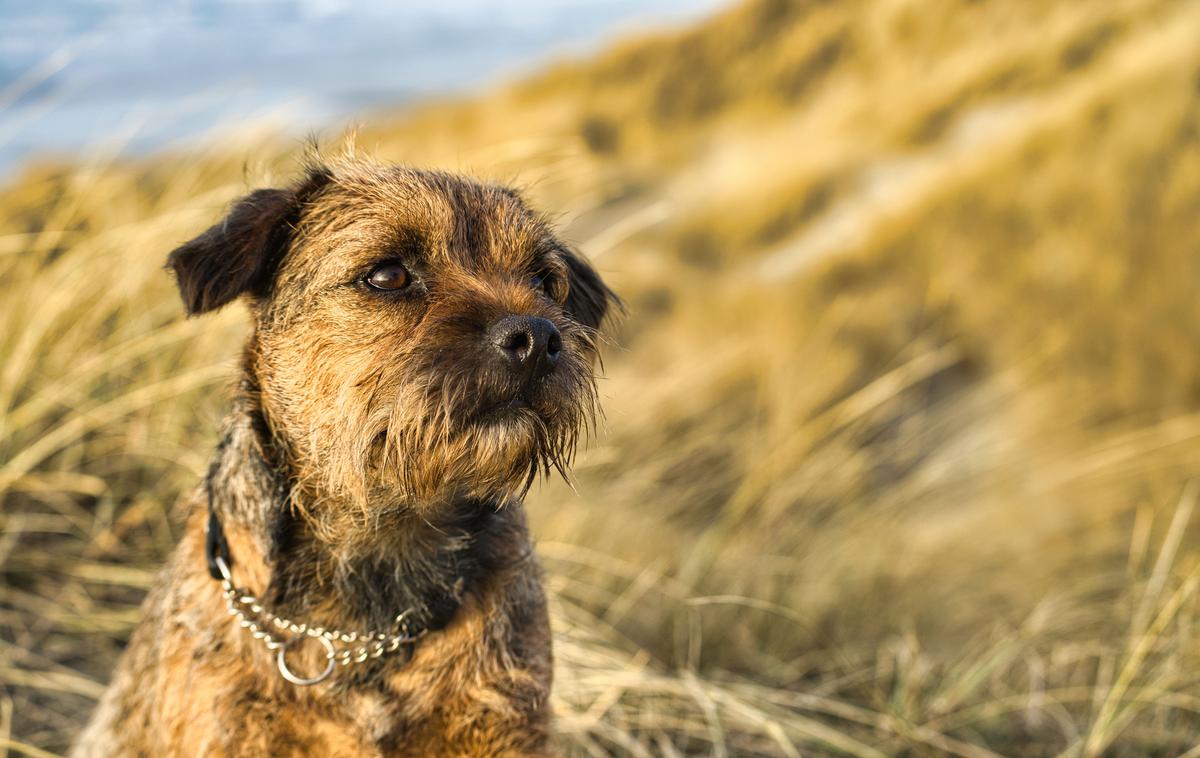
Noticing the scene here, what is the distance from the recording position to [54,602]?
14.0 ft

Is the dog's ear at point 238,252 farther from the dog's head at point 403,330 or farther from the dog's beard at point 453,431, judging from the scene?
the dog's beard at point 453,431

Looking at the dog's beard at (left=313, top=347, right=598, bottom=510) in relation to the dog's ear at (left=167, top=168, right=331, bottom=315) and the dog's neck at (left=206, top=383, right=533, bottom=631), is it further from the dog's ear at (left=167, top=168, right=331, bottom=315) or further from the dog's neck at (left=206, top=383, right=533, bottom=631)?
the dog's ear at (left=167, top=168, right=331, bottom=315)

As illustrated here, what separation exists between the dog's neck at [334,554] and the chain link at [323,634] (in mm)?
23

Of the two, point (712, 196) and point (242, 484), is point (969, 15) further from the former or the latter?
point (242, 484)

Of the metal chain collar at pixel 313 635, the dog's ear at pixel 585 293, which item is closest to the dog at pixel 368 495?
the metal chain collar at pixel 313 635

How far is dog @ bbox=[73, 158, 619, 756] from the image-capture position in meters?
2.23

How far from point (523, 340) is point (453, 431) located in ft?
0.76

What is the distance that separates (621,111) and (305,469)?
1649 cm

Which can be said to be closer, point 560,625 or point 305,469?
point 305,469

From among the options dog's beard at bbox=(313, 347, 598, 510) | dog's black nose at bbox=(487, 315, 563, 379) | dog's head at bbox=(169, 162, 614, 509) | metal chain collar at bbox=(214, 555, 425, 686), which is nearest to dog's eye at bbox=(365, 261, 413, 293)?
dog's head at bbox=(169, 162, 614, 509)

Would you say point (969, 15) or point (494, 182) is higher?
point (494, 182)

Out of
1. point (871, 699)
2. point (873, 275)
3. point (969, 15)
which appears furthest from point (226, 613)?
point (969, 15)

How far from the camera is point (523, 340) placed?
2.10m

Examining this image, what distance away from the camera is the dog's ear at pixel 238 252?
237 centimetres
